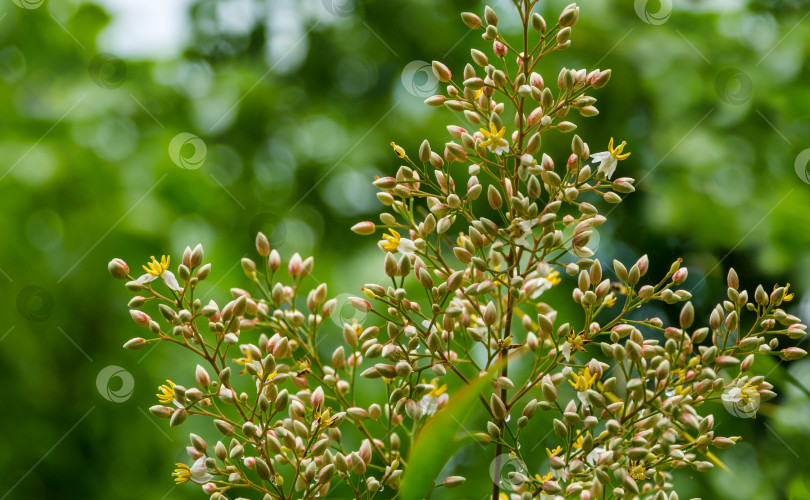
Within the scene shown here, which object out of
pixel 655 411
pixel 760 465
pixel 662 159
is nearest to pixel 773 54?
pixel 662 159

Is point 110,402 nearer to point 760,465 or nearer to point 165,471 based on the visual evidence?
point 165,471

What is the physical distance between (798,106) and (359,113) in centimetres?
101
